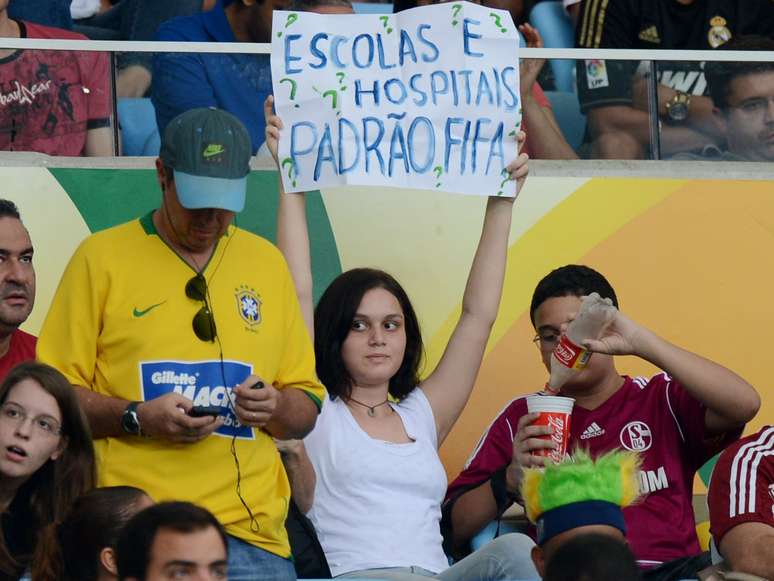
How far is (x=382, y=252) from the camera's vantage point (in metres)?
6.71

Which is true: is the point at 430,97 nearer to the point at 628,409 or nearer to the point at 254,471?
the point at 628,409

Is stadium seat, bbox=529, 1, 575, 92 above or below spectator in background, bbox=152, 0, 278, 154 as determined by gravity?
above

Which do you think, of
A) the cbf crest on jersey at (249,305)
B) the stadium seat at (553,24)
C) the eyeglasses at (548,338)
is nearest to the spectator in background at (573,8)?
the stadium seat at (553,24)

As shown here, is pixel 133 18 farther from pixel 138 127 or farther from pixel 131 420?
pixel 131 420

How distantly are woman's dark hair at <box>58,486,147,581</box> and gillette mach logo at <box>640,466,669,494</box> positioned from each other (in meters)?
1.73

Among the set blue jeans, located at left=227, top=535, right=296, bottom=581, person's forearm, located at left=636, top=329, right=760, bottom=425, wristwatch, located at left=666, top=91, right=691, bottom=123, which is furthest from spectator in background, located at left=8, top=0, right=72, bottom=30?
blue jeans, located at left=227, top=535, right=296, bottom=581

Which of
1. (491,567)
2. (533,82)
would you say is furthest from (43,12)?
(491,567)

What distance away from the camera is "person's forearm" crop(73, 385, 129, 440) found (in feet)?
14.8

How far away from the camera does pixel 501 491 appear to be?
17.7ft

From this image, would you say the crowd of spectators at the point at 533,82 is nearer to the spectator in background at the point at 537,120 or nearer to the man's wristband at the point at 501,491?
the spectator in background at the point at 537,120

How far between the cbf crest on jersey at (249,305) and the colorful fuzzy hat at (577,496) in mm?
927

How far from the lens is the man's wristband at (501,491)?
211 inches

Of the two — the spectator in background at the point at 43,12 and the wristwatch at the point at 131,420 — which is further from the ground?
the spectator in background at the point at 43,12

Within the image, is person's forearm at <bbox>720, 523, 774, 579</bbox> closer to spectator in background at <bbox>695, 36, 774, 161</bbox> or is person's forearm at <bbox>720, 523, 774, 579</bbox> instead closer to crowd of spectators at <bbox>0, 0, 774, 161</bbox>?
crowd of spectators at <bbox>0, 0, 774, 161</bbox>
